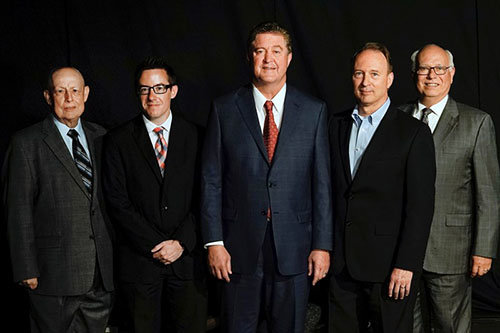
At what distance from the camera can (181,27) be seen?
→ 4.02 meters

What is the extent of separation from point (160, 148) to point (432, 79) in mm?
1315

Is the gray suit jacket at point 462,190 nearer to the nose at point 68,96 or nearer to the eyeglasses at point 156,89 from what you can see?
the eyeglasses at point 156,89

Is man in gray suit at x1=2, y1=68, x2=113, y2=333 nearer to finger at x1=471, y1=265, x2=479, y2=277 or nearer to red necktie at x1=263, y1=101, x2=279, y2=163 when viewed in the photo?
red necktie at x1=263, y1=101, x2=279, y2=163

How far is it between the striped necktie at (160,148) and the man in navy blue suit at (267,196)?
0.25m

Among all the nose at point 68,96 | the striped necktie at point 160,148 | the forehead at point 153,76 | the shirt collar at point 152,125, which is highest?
the forehead at point 153,76

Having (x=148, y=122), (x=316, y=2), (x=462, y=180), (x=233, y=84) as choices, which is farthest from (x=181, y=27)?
(x=462, y=180)

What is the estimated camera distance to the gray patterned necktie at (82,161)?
2.98 m

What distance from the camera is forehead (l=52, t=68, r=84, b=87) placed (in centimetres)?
299

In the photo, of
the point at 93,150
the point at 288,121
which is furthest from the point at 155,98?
the point at 288,121

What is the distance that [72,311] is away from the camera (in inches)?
117

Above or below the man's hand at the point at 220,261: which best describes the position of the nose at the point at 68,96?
above

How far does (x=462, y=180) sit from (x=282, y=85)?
3.10 ft

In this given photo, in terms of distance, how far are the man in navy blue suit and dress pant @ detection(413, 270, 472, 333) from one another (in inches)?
23.8

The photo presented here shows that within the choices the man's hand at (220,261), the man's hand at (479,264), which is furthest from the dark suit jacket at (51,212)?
the man's hand at (479,264)
